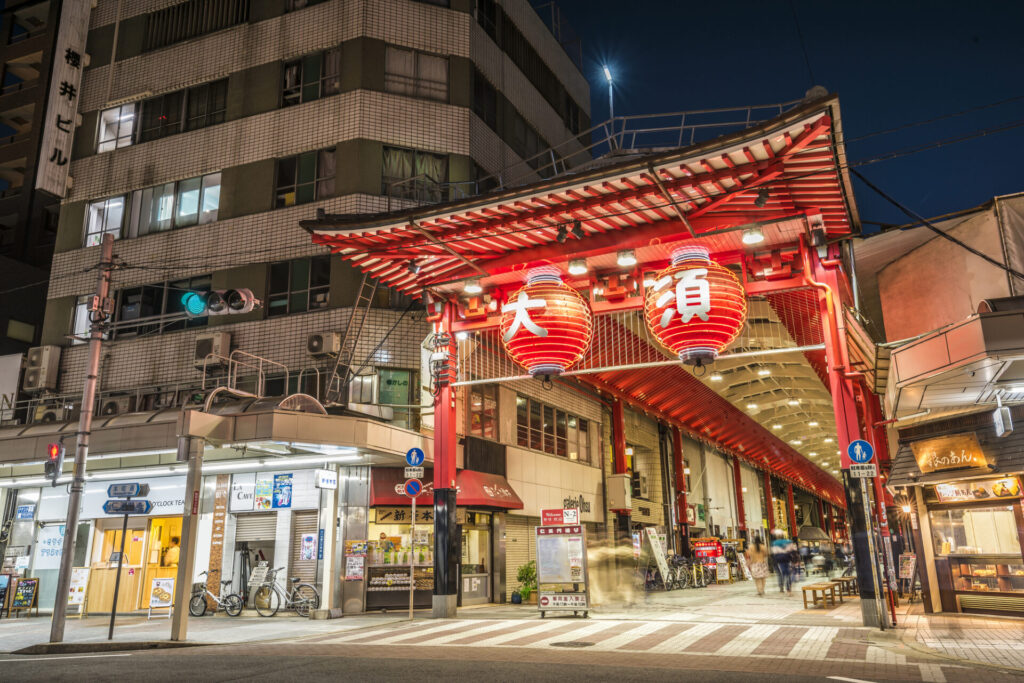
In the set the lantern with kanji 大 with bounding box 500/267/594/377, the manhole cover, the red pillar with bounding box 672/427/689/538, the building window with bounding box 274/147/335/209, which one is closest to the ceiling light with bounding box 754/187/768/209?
the lantern with kanji 大 with bounding box 500/267/594/377

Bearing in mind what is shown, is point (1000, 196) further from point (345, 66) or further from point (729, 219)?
point (345, 66)

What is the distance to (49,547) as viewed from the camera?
22297 millimetres

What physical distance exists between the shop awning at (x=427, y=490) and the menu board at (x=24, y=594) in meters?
10.6

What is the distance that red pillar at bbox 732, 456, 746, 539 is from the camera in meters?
42.3

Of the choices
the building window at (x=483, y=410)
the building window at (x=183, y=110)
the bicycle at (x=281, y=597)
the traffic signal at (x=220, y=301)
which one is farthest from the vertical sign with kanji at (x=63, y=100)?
the building window at (x=483, y=410)

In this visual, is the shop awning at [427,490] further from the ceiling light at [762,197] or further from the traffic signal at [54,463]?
the ceiling light at [762,197]

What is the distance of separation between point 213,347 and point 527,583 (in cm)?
1172

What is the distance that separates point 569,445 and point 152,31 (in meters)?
21.0

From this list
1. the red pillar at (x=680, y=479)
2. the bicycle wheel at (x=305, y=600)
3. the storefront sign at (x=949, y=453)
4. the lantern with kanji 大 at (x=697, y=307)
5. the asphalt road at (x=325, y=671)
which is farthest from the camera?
the red pillar at (x=680, y=479)

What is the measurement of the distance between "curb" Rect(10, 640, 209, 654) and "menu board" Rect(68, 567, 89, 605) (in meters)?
7.38

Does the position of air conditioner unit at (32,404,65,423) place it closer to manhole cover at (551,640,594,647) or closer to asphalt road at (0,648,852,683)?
asphalt road at (0,648,852,683)

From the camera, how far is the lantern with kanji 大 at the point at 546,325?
13.1 m

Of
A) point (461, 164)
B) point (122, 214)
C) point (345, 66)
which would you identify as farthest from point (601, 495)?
point (122, 214)

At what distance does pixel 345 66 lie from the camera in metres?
21.9
